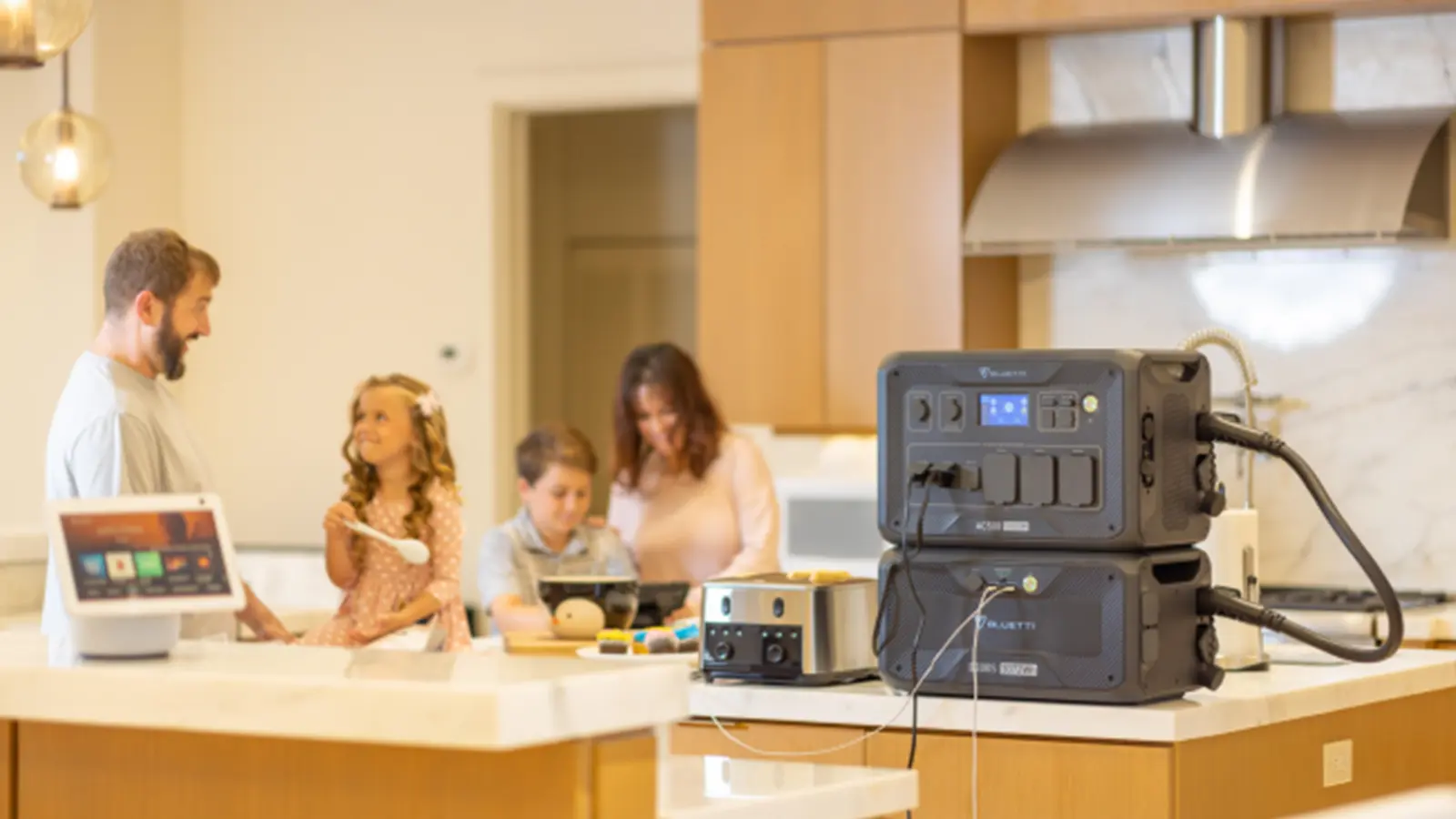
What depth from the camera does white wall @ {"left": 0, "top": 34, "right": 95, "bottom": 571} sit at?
21.2 feet

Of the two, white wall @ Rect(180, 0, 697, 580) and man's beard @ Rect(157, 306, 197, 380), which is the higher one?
Answer: white wall @ Rect(180, 0, 697, 580)

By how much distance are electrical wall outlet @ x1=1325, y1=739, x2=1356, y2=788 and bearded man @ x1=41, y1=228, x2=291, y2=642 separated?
173cm

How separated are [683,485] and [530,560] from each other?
0.51 meters

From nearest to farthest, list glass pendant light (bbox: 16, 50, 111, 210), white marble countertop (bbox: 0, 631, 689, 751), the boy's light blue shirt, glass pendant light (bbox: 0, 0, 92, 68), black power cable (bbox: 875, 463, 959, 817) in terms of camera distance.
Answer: white marble countertop (bbox: 0, 631, 689, 751)
black power cable (bbox: 875, 463, 959, 817)
glass pendant light (bbox: 0, 0, 92, 68)
the boy's light blue shirt
glass pendant light (bbox: 16, 50, 111, 210)

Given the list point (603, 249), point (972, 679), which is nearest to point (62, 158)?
point (972, 679)

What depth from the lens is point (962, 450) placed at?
9.23 feet

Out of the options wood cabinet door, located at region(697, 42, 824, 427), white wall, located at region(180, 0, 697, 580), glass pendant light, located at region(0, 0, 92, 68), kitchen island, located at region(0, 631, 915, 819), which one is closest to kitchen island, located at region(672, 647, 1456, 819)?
kitchen island, located at region(0, 631, 915, 819)

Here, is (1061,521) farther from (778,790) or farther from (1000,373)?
(778,790)

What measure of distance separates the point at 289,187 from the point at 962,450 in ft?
14.2

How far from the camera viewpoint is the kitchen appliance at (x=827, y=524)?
17.5 feet

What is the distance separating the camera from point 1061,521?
276cm

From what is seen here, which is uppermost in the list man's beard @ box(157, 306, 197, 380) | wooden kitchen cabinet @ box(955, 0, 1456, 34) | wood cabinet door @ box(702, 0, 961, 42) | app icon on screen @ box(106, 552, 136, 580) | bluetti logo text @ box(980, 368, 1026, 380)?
wood cabinet door @ box(702, 0, 961, 42)

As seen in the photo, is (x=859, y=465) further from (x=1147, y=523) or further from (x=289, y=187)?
(x=1147, y=523)

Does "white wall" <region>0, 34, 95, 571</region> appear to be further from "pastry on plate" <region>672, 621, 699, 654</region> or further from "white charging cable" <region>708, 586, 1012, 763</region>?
"white charging cable" <region>708, 586, 1012, 763</region>
